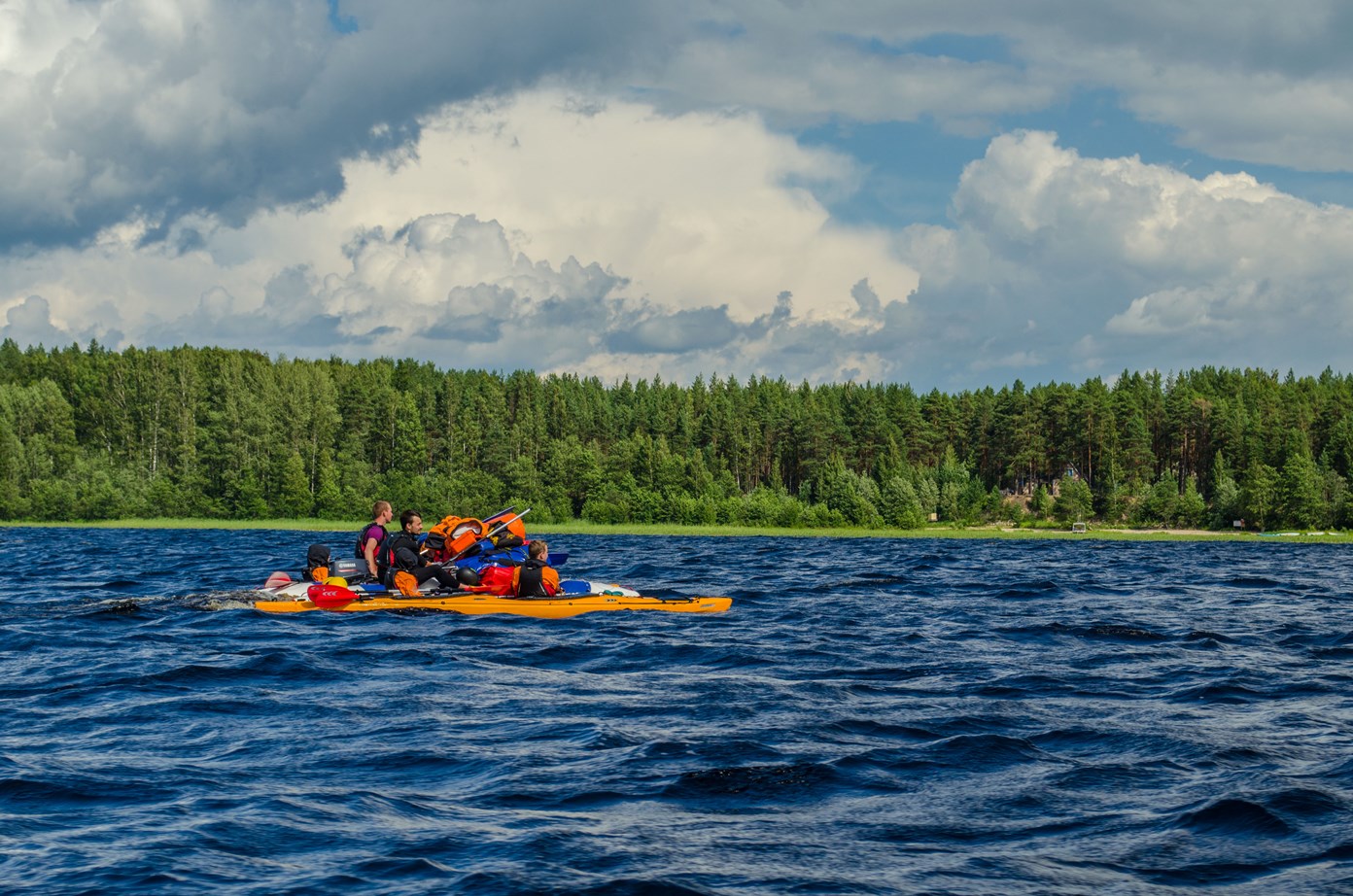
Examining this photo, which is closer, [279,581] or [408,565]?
[408,565]

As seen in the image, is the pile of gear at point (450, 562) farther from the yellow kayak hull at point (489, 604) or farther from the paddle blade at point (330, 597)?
the yellow kayak hull at point (489, 604)

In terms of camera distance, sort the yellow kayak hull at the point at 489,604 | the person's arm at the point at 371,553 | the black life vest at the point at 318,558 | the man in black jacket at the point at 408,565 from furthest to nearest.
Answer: the black life vest at the point at 318,558 → the person's arm at the point at 371,553 → the man in black jacket at the point at 408,565 → the yellow kayak hull at the point at 489,604

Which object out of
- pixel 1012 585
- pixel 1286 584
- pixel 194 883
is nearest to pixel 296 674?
pixel 194 883

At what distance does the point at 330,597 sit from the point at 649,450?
11132 centimetres

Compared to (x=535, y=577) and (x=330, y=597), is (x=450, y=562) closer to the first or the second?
(x=535, y=577)

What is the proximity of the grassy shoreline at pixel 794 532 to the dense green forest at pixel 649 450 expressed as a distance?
4338mm

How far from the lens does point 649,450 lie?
138750 mm

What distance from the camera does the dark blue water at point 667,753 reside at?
1012 centimetres

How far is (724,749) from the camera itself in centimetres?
1422

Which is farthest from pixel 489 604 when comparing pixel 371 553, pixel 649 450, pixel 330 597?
pixel 649 450

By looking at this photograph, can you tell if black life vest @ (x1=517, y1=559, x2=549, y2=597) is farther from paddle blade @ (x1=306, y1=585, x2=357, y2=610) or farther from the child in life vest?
paddle blade @ (x1=306, y1=585, x2=357, y2=610)

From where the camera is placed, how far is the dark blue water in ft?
33.2

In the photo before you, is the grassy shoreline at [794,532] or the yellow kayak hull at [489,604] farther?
the grassy shoreline at [794,532]

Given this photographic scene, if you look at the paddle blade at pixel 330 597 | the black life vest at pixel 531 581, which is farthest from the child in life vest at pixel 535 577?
the paddle blade at pixel 330 597
